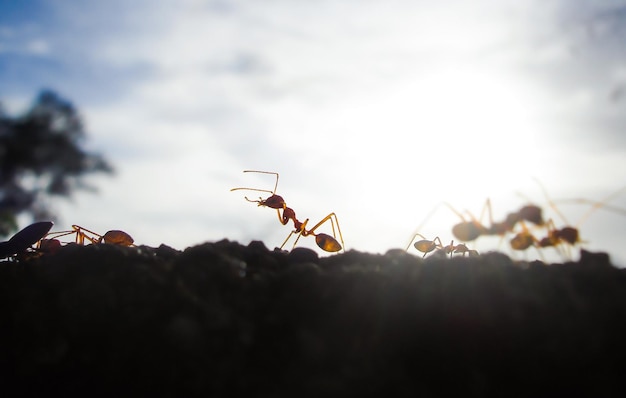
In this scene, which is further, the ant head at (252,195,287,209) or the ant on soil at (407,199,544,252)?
the ant head at (252,195,287,209)

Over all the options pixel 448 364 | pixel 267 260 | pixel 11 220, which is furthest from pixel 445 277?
pixel 11 220

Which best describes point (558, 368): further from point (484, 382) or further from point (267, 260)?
point (267, 260)

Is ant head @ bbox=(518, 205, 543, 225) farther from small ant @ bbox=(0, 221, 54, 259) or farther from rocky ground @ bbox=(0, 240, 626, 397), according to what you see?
small ant @ bbox=(0, 221, 54, 259)

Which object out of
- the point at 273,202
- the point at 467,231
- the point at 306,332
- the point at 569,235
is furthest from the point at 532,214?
the point at 273,202

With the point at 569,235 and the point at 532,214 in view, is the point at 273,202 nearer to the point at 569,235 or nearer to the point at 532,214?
the point at 532,214

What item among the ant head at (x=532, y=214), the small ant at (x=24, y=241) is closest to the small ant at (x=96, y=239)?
the small ant at (x=24, y=241)

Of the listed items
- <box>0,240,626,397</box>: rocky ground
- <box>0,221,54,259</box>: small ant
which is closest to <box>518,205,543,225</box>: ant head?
<box>0,240,626,397</box>: rocky ground
